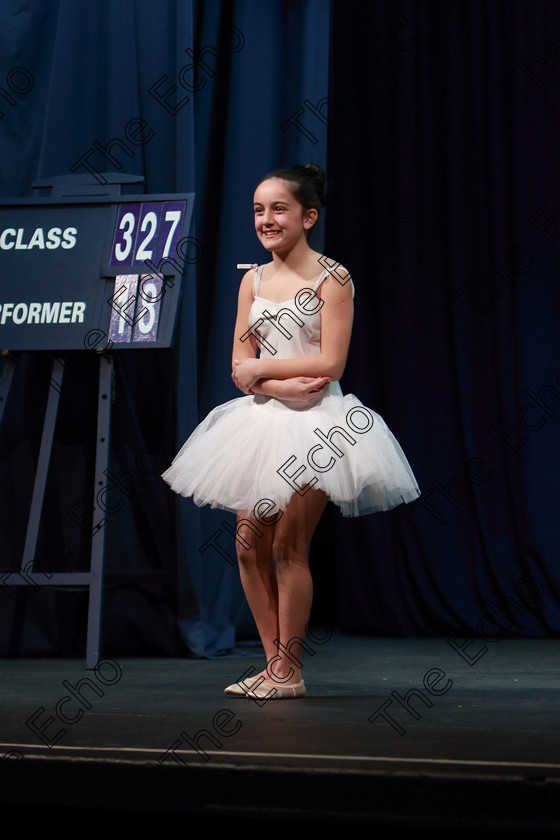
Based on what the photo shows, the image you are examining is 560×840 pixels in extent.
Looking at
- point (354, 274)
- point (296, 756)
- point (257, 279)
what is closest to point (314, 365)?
point (257, 279)

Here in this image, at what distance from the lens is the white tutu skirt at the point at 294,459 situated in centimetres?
229

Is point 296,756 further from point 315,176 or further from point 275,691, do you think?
point 315,176

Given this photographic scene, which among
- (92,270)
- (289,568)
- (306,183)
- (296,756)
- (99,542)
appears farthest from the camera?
(92,270)

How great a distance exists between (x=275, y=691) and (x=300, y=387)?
69 centimetres

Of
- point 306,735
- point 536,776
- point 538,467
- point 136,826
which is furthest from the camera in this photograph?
point 538,467

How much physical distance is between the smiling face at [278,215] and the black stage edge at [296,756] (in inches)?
42.5

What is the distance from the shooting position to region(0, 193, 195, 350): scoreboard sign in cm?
315

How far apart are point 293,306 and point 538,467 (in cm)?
178

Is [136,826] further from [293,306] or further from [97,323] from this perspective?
[97,323]

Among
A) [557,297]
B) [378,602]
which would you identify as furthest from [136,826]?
[557,297]

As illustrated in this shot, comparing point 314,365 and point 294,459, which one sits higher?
point 314,365

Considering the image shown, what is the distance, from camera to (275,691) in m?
2.33

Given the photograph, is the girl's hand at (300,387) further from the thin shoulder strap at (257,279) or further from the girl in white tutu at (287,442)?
the thin shoulder strap at (257,279)

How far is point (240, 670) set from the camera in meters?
3.02
